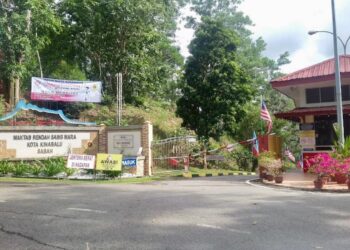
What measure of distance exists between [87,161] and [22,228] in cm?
1162

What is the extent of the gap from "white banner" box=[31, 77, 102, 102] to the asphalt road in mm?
12776

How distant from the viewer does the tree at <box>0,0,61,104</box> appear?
81.1ft

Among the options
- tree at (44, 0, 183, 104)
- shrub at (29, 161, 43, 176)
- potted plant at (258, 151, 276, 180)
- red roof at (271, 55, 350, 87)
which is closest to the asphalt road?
potted plant at (258, 151, 276, 180)

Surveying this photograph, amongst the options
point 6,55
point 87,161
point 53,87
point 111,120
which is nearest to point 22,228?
point 87,161

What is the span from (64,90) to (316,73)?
13.7 metres

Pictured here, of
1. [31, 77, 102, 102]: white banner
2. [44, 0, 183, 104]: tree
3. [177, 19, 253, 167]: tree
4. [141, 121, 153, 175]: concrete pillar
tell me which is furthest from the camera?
[44, 0, 183, 104]: tree

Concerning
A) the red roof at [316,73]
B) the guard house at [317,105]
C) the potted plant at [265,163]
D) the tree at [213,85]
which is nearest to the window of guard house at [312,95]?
the guard house at [317,105]

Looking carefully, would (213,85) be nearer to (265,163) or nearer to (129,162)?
(129,162)

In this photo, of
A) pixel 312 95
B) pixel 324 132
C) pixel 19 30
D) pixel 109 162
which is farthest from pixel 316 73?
pixel 19 30

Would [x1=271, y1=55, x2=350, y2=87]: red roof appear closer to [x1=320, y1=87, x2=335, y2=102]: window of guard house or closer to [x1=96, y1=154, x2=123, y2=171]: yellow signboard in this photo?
[x1=320, y1=87, x2=335, y2=102]: window of guard house

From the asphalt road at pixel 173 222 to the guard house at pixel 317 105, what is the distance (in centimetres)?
1053

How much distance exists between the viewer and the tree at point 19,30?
24719 mm

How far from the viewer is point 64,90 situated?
2503cm

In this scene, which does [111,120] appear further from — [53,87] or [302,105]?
[302,105]
